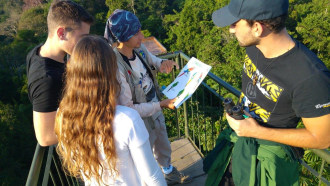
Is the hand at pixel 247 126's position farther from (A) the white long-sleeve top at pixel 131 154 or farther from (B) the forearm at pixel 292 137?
(A) the white long-sleeve top at pixel 131 154

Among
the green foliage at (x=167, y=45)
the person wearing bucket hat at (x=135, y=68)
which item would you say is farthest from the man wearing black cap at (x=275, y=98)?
the green foliage at (x=167, y=45)

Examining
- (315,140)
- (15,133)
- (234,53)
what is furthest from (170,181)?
(234,53)

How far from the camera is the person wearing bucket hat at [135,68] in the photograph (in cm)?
203

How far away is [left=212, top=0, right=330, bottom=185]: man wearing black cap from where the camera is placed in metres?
1.30

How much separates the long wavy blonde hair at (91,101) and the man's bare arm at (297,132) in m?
0.78

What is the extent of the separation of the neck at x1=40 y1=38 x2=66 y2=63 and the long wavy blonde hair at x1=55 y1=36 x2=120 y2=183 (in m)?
0.60

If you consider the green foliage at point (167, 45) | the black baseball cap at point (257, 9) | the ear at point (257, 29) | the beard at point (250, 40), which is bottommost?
the green foliage at point (167, 45)

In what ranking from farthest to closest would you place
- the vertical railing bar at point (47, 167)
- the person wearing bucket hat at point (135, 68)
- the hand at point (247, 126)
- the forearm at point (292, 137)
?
the person wearing bucket hat at point (135, 68) → the vertical railing bar at point (47, 167) → the hand at point (247, 126) → the forearm at point (292, 137)

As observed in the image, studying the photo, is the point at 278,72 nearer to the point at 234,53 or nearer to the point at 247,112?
the point at 247,112

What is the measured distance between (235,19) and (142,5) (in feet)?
143

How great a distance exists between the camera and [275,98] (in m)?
1.46

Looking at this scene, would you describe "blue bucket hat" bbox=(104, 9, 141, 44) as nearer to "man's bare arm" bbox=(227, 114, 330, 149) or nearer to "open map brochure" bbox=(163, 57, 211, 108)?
"open map brochure" bbox=(163, 57, 211, 108)

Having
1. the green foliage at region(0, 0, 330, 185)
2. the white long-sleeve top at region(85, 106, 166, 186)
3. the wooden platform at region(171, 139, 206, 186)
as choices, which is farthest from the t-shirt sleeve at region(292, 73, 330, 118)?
the green foliage at region(0, 0, 330, 185)

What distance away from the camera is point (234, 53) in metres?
20.9
